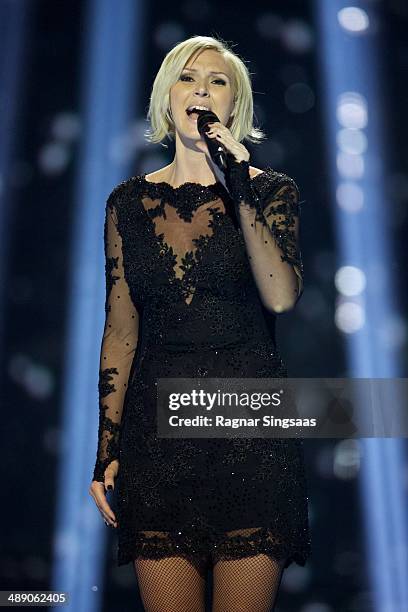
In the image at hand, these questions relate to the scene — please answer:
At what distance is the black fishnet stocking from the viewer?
1.57m

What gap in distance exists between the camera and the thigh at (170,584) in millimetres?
1597

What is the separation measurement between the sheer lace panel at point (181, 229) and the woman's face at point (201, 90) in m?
0.14

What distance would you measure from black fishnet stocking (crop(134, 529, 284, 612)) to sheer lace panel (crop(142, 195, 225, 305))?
1.50ft

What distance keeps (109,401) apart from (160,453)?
16cm

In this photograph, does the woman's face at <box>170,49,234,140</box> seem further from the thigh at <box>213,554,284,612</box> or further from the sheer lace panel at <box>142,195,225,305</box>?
the thigh at <box>213,554,284,612</box>

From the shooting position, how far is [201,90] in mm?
1774

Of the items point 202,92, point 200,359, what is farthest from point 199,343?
point 202,92

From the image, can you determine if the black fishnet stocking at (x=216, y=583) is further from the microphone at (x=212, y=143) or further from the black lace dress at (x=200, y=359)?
the microphone at (x=212, y=143)

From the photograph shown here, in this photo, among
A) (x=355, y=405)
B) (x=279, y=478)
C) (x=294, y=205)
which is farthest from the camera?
(x=355, y=405)

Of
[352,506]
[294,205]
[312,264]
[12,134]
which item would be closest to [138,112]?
[12,134]

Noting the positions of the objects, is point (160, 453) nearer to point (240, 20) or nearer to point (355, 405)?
point (355, 405)

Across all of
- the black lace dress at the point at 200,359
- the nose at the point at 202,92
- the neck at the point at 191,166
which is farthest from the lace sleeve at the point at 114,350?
the nose at the point at 202,92

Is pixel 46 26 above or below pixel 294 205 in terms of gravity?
above

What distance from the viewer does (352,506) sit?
270cm
